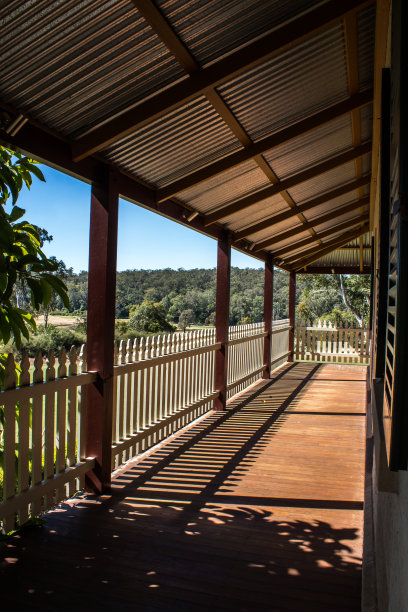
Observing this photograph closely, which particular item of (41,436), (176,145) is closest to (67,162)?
(176,145)

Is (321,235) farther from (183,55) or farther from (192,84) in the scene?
(183,55)

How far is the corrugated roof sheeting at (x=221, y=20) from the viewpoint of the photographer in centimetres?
287

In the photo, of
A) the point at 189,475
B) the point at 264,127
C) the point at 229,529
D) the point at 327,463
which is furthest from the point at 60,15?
the point at 327,463

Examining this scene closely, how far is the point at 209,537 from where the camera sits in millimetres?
3705

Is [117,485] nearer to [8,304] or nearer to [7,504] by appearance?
[7,504]

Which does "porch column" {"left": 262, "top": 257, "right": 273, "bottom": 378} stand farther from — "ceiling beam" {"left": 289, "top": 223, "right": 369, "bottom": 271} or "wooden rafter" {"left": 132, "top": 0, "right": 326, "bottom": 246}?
"wooden rafter" {"left": 132, "top": 0, "right": 326, "bottom": 246}

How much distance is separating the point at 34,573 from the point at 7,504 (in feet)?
1.78

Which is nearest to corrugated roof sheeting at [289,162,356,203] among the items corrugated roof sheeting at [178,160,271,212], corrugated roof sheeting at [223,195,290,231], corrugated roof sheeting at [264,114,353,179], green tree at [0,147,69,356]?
corrugated roof sheeting at [223,195,290,231]

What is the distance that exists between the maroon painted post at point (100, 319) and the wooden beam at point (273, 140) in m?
1.00

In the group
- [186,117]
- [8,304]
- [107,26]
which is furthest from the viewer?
[186,117]

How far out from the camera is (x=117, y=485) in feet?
15.5

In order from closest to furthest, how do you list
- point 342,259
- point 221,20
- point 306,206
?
point 221,20 < point 306,206 < point 342,259

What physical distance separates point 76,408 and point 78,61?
2.67 meters

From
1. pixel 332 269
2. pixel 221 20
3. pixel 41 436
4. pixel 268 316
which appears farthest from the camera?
pixel 332 269
